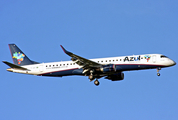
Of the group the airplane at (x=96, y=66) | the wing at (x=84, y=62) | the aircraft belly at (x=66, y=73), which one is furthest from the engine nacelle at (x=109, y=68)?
the aircraft belly at (x=66, y=73)

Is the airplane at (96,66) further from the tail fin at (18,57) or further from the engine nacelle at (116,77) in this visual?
the tail fin at (18,57)

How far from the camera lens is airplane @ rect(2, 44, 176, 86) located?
5059 cm

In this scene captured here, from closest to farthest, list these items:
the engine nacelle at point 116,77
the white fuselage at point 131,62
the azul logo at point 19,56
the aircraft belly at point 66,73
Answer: the white fuselage at point 131,62, the aircraft belly at point 66,73, the engine nacelle at point 116,77, the azul logo at point 19,56

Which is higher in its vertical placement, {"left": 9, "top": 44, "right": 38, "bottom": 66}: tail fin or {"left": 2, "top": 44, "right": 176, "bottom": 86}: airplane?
{"left": 9, "top": 44, "right": 38, "bottom": 66}: tail fin

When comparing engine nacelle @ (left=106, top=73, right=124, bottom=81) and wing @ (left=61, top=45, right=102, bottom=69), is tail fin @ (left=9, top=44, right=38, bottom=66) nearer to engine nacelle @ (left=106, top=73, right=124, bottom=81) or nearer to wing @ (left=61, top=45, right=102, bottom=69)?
wing @ (left=61, top=45, right=102, bottom=69)

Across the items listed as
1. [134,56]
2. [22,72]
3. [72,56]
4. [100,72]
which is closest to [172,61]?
[134,56]

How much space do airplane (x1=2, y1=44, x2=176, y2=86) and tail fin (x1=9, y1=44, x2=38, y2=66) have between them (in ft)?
3.93

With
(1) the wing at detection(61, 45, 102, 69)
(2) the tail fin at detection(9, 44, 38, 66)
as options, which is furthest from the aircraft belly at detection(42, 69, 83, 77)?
(2) the tail fin at detection(9, 44, 38, 66)

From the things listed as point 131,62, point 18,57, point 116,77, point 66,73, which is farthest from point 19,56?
point 131,62

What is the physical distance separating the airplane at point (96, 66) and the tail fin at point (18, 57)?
1199mm

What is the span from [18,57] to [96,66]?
15.8 m

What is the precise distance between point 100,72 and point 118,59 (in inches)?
146

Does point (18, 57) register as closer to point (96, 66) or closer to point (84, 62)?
point (84, 62)

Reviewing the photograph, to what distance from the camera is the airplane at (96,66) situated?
166 ft
